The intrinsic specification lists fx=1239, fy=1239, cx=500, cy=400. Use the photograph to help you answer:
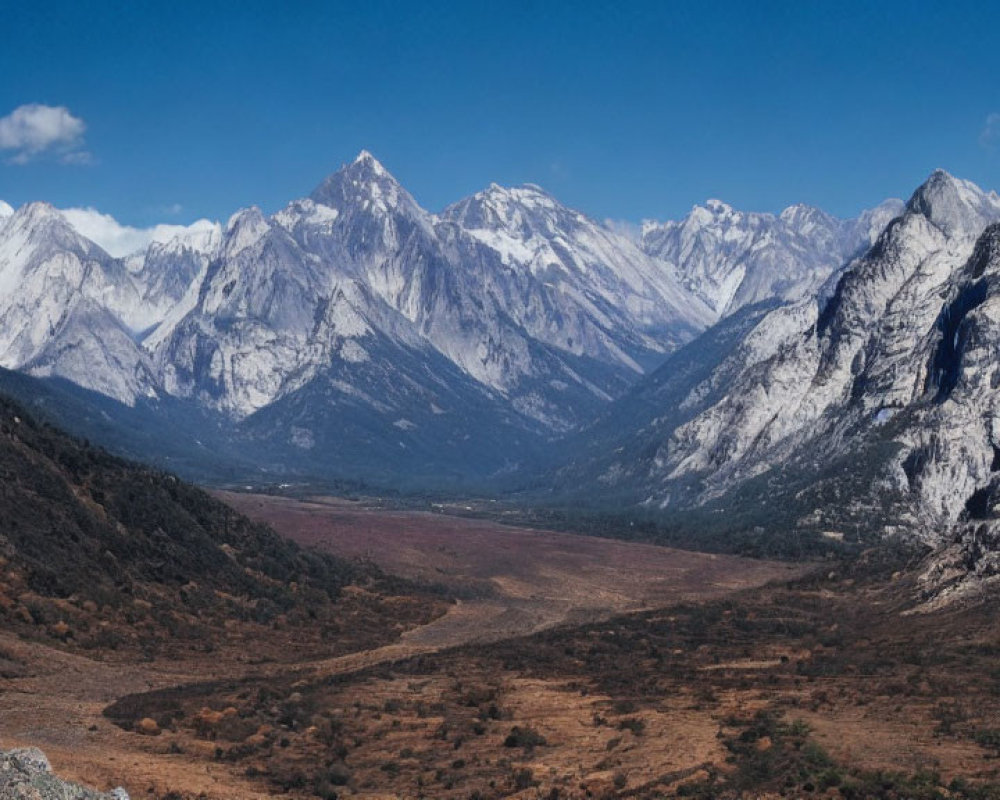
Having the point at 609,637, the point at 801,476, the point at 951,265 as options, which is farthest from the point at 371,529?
the point at 951,265

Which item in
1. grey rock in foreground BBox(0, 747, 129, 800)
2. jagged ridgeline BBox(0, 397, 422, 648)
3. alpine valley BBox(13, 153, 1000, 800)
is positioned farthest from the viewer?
jagged ridgeline BBox(0, 397, 422, 648)

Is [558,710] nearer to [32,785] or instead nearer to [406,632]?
[32,785]

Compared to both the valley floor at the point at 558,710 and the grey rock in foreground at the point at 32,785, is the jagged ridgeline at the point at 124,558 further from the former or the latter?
the grey rock in foreground at the point at 32,785

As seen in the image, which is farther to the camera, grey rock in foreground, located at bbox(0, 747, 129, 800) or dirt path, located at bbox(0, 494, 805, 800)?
dirt path, located at bbox(0, 494, 805, 800)

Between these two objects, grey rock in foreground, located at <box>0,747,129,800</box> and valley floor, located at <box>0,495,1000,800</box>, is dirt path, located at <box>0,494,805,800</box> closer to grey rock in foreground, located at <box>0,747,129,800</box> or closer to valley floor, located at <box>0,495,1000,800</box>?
valley floor, located at <box>0,495,1000,800</box>

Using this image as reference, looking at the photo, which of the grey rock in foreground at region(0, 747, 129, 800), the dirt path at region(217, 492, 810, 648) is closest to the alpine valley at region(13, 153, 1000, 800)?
the grey rock in foreground at region(0, 747, 129, 800)

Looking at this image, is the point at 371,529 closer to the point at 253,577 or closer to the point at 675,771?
the point at 253,577
